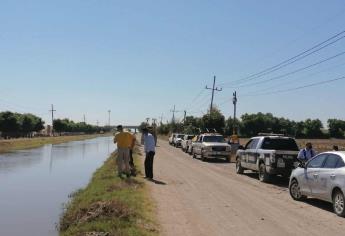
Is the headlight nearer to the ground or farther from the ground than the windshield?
nearer to the ground

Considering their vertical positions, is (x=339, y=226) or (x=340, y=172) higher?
(x=340, y=172)

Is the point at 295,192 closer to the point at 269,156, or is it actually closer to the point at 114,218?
the point at 269,156

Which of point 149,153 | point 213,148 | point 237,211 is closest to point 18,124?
point 213,148

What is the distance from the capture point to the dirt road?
419 inches

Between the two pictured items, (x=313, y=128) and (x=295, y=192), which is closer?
(x=295, y=192)

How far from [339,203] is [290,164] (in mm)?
8192

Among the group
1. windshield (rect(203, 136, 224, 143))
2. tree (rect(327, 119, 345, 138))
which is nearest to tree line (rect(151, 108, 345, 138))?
tree (rect(327, 119, 345, 138))

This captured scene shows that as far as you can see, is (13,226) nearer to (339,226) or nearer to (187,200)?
(187,200)

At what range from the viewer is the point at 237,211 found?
13.0m

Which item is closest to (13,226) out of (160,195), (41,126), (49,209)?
(49,209)

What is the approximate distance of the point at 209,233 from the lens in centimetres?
1017

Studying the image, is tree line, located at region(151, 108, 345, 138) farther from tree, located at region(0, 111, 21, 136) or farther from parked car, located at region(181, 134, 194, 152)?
parked car, located at region(181, 134, 194, 152)

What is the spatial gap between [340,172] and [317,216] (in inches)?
45.7

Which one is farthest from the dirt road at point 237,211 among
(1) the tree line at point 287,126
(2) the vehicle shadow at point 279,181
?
(1) the tree line at point 287,126
